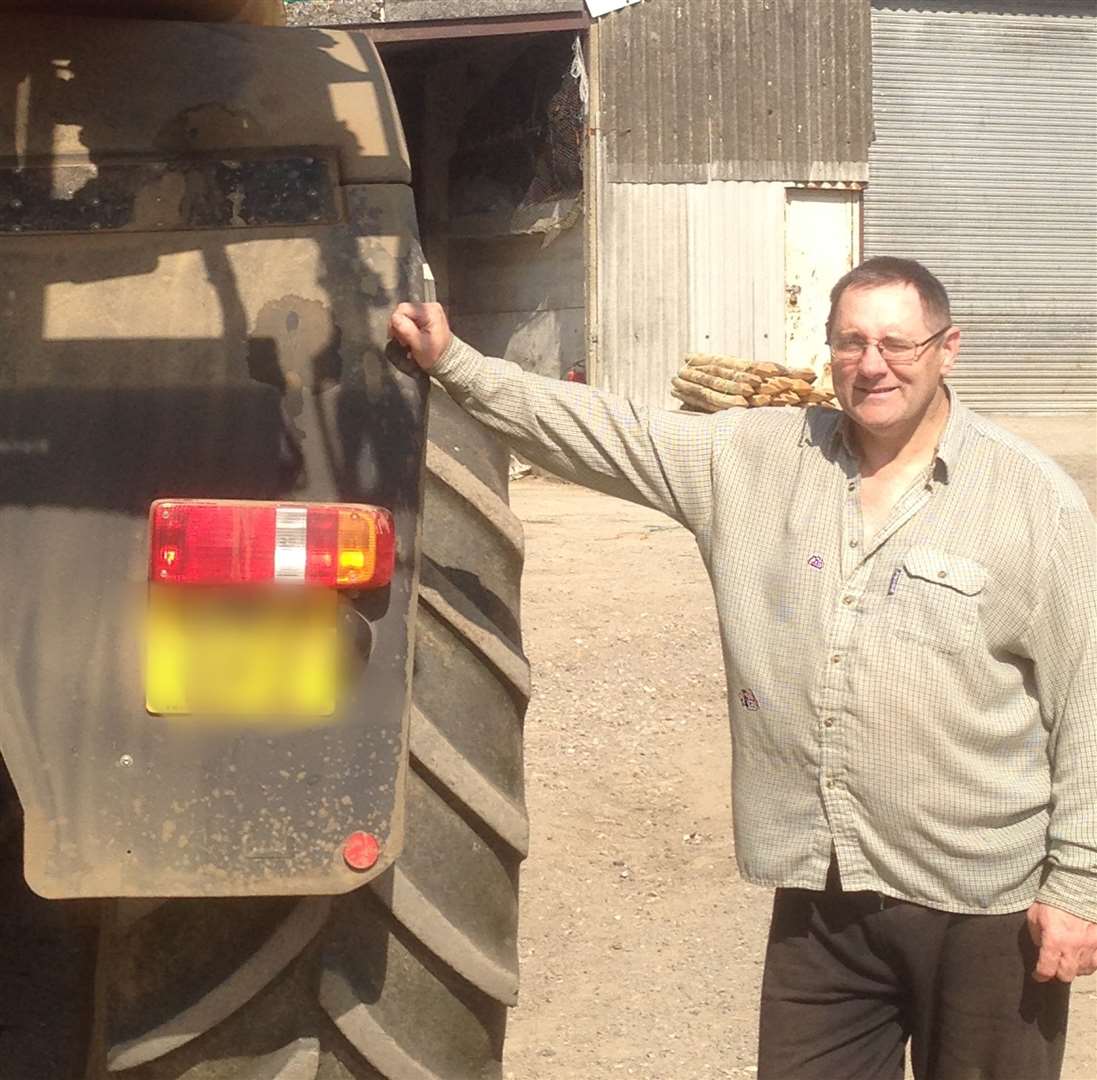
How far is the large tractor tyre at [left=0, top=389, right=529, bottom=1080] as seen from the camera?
208cm

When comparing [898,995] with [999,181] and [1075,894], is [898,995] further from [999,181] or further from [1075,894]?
[999,181]

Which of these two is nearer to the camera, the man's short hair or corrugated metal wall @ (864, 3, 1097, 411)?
the man's short hair

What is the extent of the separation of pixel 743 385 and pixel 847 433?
1110cm

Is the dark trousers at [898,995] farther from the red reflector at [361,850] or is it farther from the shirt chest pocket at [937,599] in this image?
the red reflector at [361,850]

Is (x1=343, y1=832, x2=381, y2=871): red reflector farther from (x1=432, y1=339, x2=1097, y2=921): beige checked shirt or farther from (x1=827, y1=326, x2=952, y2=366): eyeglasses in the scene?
(x1=827, y1=326, x2=952, y2=366): eyeglasses

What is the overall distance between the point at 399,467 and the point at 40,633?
1.51 ft

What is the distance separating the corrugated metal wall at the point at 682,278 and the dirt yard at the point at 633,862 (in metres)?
7.21

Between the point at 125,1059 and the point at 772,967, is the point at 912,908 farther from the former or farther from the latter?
the point at 125,1059

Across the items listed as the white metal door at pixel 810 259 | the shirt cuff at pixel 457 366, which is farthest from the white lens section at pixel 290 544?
the white metal door at pixel 810 259

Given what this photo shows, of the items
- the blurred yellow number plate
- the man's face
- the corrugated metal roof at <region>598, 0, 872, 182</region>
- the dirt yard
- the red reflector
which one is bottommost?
the dirt yard

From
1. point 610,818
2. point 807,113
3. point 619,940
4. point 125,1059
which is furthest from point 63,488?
point 807,113

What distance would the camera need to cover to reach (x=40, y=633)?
1.87m

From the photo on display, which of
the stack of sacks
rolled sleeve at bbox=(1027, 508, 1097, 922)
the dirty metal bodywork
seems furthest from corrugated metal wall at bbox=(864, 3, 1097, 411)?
the dirty metal bodywork

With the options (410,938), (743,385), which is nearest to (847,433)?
(410,938)
